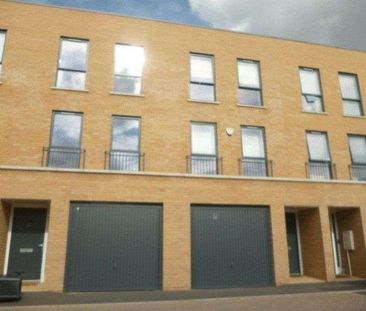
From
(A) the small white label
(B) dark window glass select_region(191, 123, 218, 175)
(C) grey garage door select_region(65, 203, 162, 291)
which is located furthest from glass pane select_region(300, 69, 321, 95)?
(A) the small white label

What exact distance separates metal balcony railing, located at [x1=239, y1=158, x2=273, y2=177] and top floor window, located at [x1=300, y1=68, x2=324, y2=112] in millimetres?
3815

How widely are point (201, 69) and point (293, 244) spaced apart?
29.5 ft

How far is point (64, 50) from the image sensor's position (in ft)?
52.3

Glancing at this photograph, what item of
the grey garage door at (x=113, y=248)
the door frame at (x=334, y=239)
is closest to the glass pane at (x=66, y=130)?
the grey garage door at (x=113, y=248)

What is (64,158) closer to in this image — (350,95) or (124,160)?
(124,160)

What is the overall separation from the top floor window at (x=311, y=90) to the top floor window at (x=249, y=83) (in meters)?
2.37

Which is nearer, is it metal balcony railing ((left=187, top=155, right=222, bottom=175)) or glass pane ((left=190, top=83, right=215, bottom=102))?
metal balcony railing ((left=187, top=155, right=222, bottom=175))

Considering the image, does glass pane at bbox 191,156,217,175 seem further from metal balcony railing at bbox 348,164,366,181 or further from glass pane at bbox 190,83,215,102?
metal balcony railing at bbox 348,164,366,181

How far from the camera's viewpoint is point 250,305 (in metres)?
10.6

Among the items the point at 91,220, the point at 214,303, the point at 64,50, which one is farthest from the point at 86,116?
the point at 214,303

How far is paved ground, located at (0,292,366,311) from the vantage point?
10094mm

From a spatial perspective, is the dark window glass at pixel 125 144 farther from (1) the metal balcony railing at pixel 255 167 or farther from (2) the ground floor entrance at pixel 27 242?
(1) the metal balcony railing at pixel 255 167

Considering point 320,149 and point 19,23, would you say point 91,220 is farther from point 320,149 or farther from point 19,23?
point 320,149

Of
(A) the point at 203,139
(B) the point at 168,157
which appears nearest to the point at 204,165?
(A) the point at 203,139
